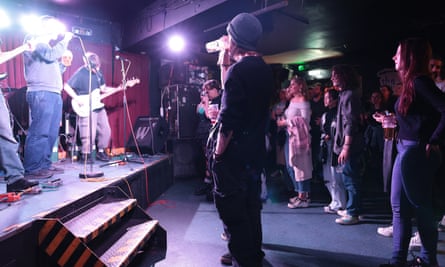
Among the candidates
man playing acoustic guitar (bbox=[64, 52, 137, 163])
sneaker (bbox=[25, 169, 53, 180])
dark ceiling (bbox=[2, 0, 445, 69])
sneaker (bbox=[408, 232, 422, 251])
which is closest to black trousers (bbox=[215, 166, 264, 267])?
sneaker (bbox=[408, 232, 422, 251])

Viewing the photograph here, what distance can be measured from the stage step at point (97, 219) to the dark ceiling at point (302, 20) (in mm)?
3031

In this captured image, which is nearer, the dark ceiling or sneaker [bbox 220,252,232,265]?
sneaker [bbox 220,252,232,265]

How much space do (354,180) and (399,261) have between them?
3.70 feet

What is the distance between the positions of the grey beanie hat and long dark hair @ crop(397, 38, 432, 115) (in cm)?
99

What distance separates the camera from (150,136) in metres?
5.17

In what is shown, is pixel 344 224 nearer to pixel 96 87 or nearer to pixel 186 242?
pixel 186 242

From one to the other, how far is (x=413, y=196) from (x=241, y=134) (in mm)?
1159

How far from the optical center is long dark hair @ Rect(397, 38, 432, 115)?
1825mm

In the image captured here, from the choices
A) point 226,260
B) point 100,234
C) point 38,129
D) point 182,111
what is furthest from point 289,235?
point 182,111

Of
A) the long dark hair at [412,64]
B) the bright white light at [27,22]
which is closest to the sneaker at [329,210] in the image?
the long dark hair at [412,64]

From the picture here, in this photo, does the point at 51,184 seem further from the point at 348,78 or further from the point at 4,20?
the point at 4,20

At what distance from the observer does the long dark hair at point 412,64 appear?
5.99 ft

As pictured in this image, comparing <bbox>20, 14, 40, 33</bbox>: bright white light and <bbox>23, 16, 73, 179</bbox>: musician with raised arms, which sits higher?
<bbox>20, 14, 40, 33</bbox>: bright white light

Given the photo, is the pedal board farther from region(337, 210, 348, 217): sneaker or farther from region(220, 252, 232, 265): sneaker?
region(337, 210, 348, 217): sneaker
